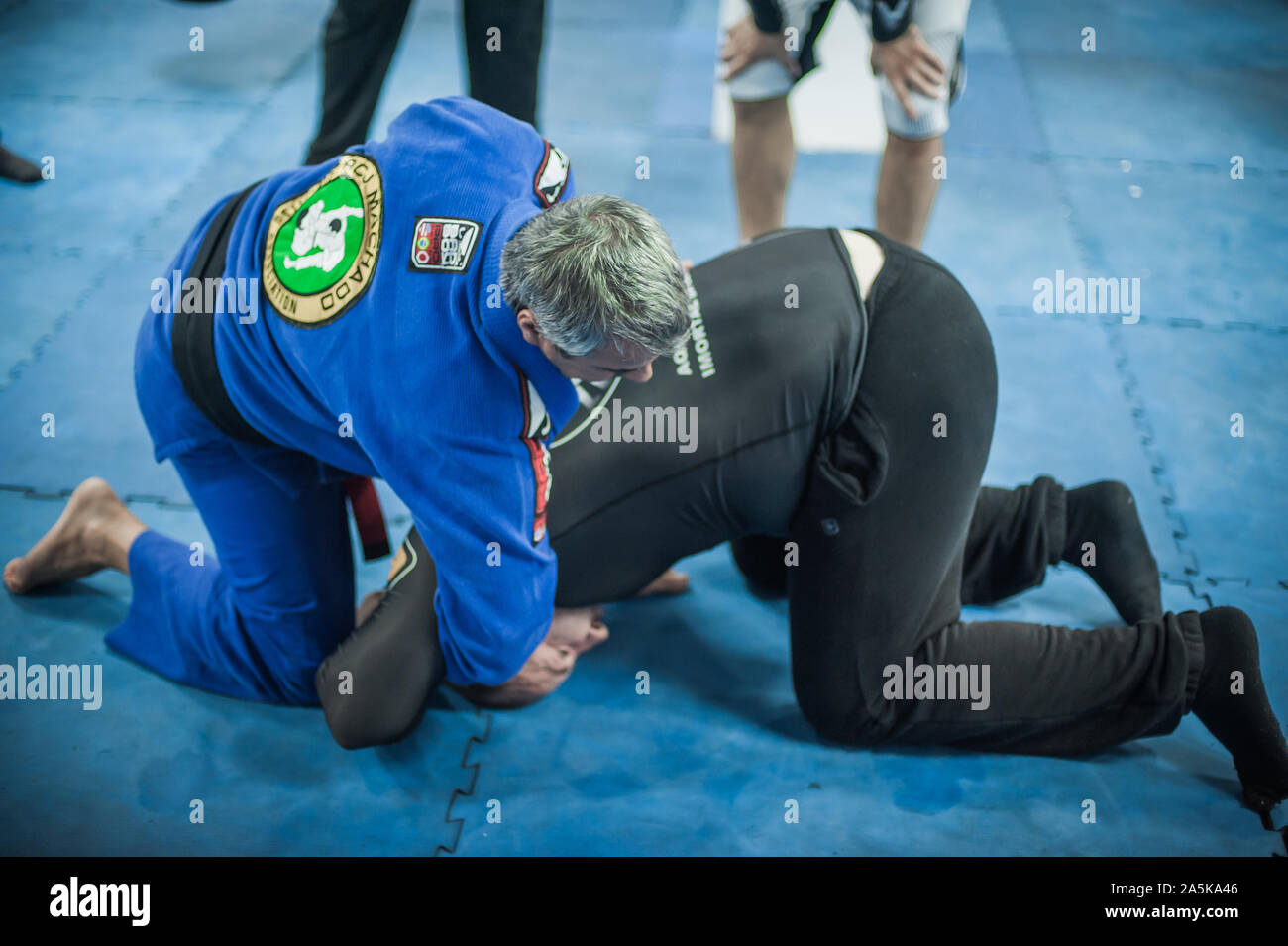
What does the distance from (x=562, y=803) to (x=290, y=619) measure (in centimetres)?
73

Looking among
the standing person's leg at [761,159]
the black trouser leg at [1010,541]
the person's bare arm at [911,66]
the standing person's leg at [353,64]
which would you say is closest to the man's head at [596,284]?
the black trouser leg at [1010,541]

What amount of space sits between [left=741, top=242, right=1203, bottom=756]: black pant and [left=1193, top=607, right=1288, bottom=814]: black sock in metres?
0.03

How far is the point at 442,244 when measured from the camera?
174 centimetres

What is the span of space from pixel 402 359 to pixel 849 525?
96 centimetres

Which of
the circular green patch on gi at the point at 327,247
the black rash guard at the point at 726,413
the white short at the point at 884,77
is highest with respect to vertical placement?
the white short at the point at 884,77

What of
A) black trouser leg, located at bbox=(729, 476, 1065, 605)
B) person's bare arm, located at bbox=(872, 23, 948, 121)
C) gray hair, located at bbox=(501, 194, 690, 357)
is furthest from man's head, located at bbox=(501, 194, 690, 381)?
person's bare arm, located at bbox=(872, 23, 948, 121)

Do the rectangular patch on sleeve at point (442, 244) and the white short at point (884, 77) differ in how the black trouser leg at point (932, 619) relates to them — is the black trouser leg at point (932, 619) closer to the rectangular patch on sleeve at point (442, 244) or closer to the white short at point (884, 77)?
the rectangular patch on sleeve at point (442, 244)

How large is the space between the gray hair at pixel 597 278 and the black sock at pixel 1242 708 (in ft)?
4.61

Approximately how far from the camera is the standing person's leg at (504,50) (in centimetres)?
347

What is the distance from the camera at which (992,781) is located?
235 cm

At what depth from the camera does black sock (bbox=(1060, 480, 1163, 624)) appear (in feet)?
8.52

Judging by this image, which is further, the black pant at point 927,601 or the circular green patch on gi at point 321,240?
the black pant at point 927,601

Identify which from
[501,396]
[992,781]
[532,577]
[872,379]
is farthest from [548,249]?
[992,781]

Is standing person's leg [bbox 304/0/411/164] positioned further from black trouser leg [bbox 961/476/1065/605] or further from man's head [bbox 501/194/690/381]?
black trouser leg [bbox 961/476/1065/605]
